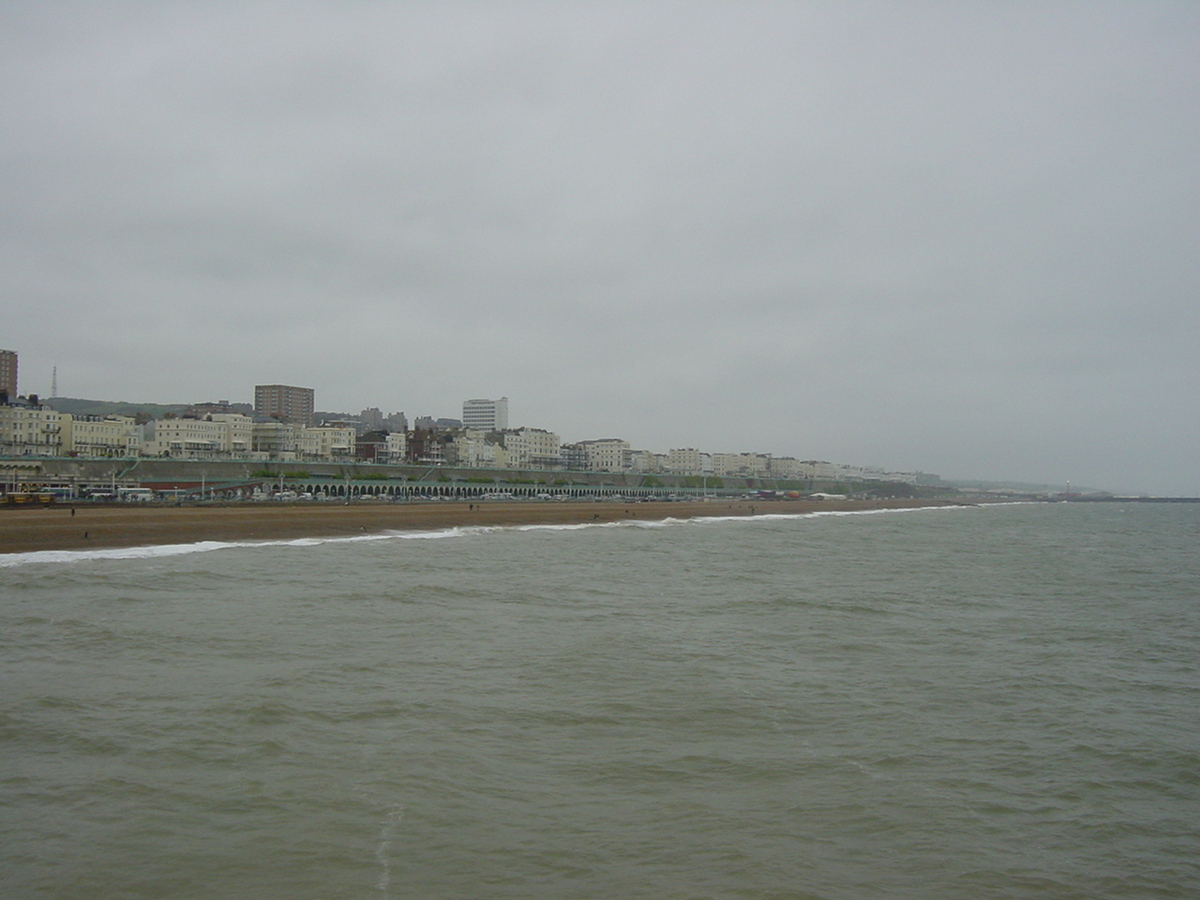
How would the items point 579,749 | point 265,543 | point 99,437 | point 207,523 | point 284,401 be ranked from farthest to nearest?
1. point 284,401
2. point 99,437
3. point 207,523
4. point 265,543
5. point 579,749

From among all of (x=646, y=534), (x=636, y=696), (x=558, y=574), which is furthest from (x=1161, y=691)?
(x=646, y=534)

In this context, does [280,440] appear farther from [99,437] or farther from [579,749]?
[579,749]

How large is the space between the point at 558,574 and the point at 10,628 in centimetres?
1368

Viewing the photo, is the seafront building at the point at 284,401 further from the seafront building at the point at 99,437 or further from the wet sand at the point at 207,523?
the wet sand at the point at 207,523

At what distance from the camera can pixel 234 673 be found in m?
11.2

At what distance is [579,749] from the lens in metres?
8.66

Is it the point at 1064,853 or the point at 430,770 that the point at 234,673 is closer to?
the point at 430,770

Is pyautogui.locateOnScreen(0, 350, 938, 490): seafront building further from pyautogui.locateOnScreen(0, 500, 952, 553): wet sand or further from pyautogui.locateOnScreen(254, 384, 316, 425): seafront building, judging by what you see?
pyautogui.locateOnScreen(0, 500, 952, 553): wet sand

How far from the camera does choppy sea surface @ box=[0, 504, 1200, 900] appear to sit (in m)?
6.25

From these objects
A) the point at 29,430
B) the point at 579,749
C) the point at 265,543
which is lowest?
the point at 265,543

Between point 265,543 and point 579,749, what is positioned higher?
point 579,749

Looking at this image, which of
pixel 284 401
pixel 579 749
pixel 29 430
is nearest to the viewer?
pixel 579 749

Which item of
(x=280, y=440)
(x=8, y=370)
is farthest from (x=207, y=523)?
(x=8, y=370)

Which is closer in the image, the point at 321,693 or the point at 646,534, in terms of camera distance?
the point at 321,693
